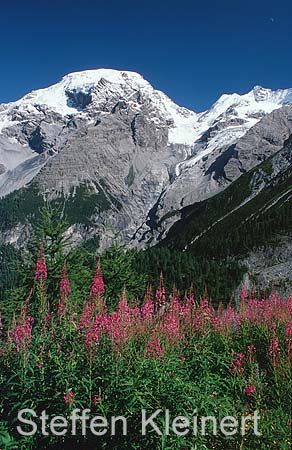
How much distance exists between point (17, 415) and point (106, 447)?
1635mm

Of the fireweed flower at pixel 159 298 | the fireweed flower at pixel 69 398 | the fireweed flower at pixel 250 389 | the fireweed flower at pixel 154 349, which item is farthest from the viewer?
the fireweed flower at pixel 159 298

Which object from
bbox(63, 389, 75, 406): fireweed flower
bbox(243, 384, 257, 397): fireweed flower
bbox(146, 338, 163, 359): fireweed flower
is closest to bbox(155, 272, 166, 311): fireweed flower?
bbox(146, 338, 163, 359): fireweed flower

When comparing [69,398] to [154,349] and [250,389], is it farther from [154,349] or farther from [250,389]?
[250,389]

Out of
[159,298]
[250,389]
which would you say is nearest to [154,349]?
[250,389]

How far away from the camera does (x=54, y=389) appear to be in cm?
740

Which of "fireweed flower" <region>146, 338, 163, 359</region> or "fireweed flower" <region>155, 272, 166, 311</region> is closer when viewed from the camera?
"fireweed flower" <region>146, 338, 163, 359</region>

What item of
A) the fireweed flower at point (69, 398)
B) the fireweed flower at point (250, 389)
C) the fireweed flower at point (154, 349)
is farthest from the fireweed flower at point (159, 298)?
the fireweed flower at point (69, 398)

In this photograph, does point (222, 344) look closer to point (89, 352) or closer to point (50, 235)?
point (89, 352)

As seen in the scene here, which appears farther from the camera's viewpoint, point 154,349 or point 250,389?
point 154,349

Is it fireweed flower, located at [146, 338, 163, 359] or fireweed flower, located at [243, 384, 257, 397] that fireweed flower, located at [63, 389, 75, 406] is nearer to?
fireweed flower, located at [146, 338, 163, 359]

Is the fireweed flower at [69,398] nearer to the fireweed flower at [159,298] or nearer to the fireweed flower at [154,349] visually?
the fireweed flower at [154,349]

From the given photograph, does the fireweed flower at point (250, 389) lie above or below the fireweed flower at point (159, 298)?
below

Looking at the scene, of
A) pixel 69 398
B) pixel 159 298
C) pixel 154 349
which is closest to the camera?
pixel 69 398

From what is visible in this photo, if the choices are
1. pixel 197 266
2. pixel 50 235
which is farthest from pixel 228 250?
pixel 50 235
